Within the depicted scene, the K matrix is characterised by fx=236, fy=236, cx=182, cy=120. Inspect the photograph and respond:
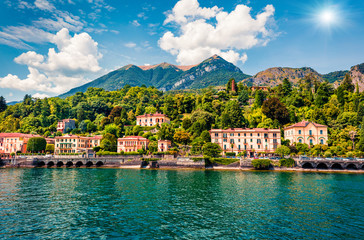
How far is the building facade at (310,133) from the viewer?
73.9m

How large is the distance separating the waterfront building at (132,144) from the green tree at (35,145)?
33027 mm

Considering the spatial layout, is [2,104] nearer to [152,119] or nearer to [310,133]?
[152,119]

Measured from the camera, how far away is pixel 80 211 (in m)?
24.4

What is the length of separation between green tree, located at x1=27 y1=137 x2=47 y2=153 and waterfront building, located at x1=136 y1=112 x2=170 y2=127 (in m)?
39.7

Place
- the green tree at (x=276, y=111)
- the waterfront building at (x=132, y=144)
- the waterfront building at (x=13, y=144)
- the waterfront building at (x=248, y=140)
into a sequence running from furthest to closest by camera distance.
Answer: the waterfront building at (x=13, y=144) → the green tree at (x=276, y=111) → the waterfront building at (x=132, y=144) → the waterfront building at (x=248, y=140)

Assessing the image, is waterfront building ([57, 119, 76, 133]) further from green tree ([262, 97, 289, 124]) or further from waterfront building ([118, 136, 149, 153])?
green tree ([262, 97, 289, 124])

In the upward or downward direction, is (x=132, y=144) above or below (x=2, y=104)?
below

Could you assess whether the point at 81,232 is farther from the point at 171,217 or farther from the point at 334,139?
the point at 334,139

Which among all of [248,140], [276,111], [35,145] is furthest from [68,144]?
[276,111]

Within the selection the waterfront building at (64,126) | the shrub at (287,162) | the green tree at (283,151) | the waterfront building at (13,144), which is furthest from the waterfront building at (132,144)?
the shrub at (287,162)

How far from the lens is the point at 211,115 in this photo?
95.9 meters

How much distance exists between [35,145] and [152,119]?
155 ft

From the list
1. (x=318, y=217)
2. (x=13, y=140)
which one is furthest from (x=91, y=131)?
(x=318, y=217)

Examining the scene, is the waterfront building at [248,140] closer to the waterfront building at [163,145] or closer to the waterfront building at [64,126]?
the waterfront building at [163,145]
